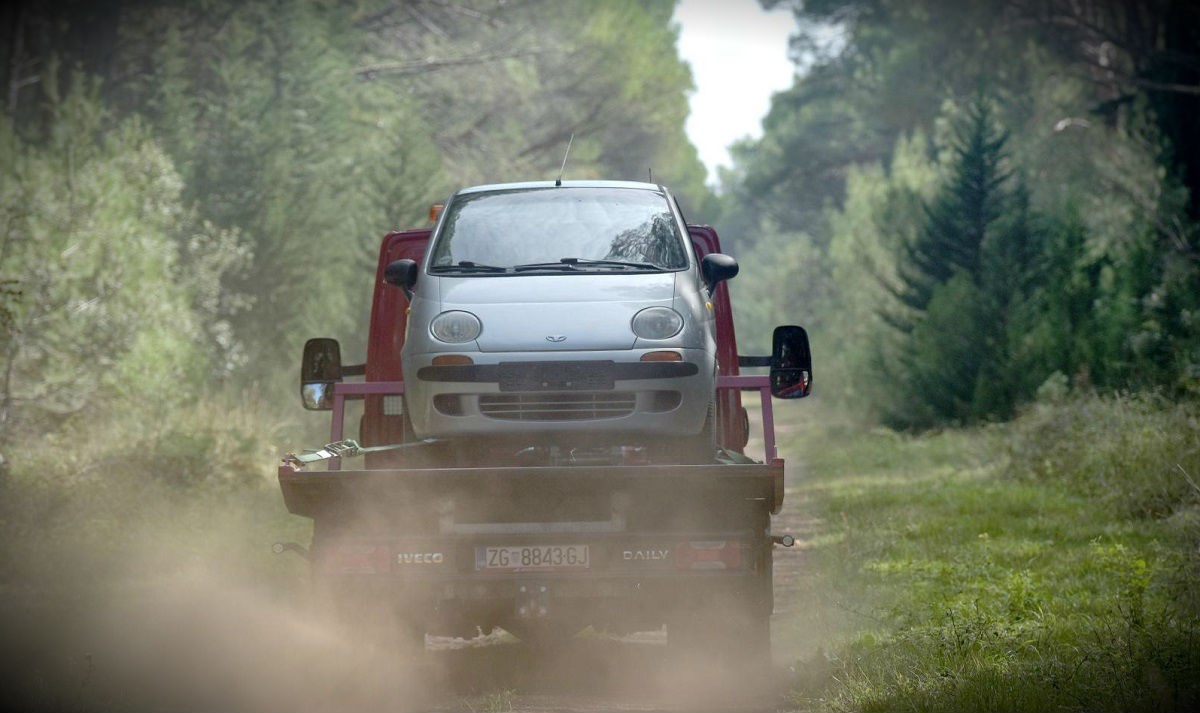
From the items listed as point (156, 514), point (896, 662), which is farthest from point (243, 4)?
point (896, 662)

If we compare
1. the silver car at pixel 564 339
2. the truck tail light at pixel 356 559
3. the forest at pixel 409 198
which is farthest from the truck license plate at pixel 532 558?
the forest at pixel 409 198

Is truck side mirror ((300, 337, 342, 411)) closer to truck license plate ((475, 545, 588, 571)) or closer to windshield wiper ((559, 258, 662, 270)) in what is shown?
windshield wiper ((559, 258, 662, 270))

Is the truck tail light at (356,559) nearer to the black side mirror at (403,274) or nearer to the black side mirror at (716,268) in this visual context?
the black side mirror at (403,274)

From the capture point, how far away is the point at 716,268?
9328mm

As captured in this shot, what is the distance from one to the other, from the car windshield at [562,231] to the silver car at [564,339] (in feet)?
0.04

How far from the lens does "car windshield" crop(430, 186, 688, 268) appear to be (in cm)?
930

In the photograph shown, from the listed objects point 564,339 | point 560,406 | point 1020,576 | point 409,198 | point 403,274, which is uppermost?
point 409,198

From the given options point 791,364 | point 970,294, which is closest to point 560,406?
point 791,364

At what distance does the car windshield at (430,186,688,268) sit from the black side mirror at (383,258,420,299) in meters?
0.14

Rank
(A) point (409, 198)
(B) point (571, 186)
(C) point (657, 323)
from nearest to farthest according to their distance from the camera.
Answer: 1. (C) point (657, 323)
2. (B) point (571, 186)
3. (A) point (409, 198)

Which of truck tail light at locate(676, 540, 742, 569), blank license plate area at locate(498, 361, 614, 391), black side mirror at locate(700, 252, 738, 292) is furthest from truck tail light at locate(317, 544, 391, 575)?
black side mirror at locate(700, 252, 738, 292)

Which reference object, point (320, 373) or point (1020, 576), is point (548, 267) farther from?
point (1020, 576)

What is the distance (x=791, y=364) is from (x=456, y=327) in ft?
6.48

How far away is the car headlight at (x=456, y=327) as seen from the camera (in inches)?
338
